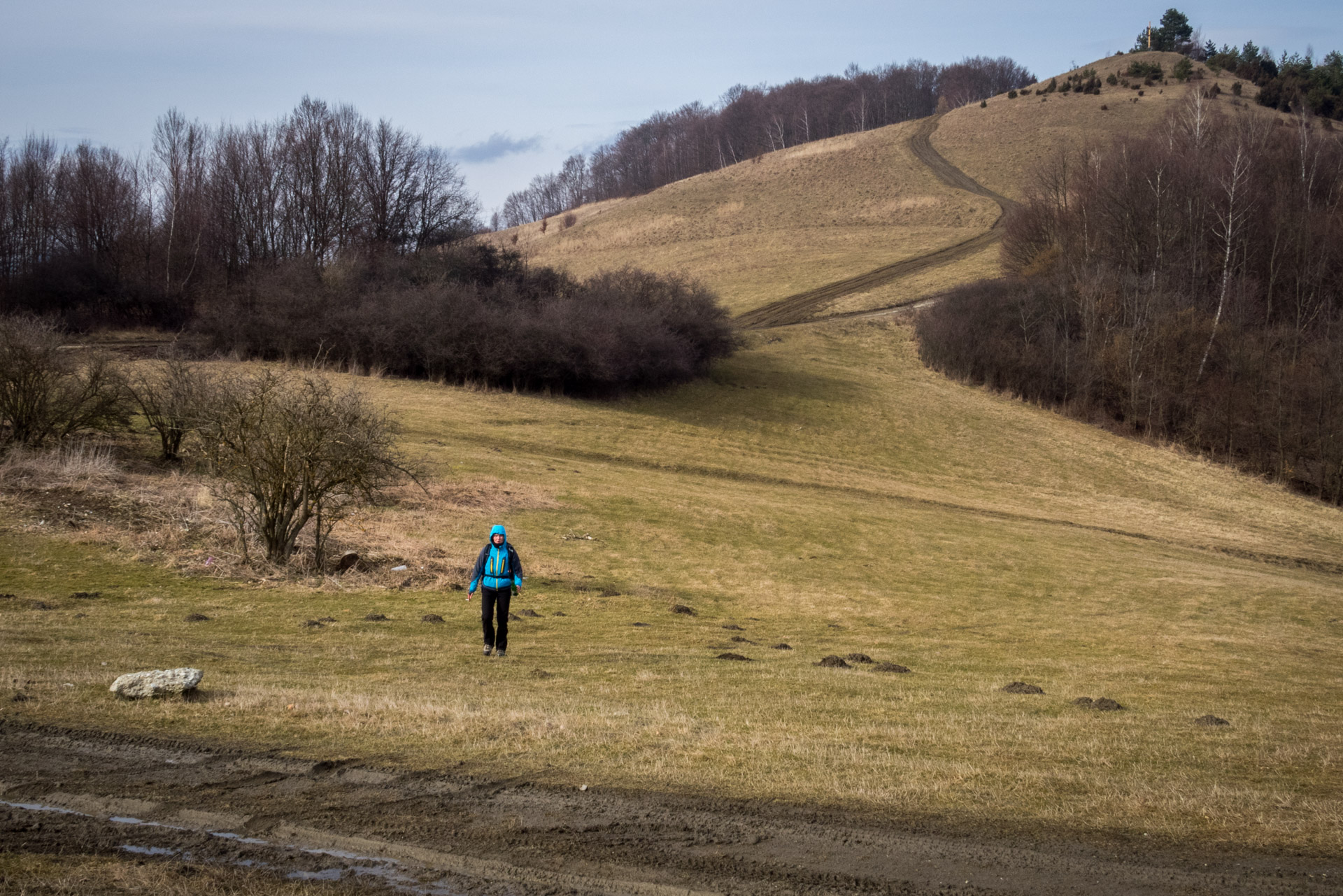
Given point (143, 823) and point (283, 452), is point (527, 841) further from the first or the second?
point (283, 452)

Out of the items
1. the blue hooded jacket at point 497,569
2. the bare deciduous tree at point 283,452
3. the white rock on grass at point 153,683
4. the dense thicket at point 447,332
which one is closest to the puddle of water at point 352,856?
the white rock on grass at point 153,683

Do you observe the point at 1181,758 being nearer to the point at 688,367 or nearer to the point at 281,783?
the point at 281,783

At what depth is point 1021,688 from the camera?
13.0m

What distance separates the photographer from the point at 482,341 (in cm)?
4878

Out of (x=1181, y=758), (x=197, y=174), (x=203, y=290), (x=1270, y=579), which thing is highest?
(x=197, y=174)

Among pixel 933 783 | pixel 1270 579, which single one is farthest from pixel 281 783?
pixel 1270 579

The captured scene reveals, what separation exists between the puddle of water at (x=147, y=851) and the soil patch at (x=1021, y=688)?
10485 millimetres

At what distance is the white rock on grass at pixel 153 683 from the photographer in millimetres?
9531

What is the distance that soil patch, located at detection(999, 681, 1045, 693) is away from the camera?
42.1 feet

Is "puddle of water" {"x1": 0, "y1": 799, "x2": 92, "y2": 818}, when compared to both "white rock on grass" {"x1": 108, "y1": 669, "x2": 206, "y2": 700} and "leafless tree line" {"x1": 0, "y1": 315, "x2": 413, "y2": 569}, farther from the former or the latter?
"leafless tree line" {"x1": 0, "y1": 315, "x2": 413, "y2": 569}

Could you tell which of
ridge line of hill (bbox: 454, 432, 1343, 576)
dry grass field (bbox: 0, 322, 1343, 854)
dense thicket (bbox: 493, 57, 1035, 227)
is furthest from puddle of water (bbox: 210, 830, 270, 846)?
dense thicket (bbox: 493, 57, 1035, 227)

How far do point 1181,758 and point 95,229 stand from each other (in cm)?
7796

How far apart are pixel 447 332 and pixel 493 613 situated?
3656 cm

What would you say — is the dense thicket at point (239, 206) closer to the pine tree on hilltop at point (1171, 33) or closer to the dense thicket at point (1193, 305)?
the dense thicket at point (1193, 305)
